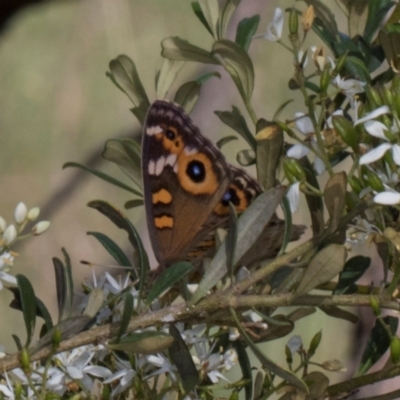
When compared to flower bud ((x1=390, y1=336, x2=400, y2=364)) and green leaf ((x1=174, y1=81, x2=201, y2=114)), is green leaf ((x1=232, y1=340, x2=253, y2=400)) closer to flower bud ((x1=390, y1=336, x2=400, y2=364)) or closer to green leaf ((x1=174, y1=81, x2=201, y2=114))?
flower bud ((x1=390, y1=336, x2=400, y2=364))

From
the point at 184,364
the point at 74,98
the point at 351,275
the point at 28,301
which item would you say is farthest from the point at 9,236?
the point at 74,98

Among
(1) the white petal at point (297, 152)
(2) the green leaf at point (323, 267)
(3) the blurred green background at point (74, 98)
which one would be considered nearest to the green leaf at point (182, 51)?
(1) the white petal at point (297, 152)

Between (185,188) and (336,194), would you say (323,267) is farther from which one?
(185,188)

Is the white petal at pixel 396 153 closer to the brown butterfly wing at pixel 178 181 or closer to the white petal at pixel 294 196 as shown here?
the white petal at pixel 294 196

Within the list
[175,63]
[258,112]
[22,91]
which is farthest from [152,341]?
[22,91]

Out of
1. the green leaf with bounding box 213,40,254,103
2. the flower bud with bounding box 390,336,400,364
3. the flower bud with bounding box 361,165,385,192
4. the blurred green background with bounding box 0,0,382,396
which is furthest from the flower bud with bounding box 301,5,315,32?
the blurred green background with bounding box 0,0,382,396

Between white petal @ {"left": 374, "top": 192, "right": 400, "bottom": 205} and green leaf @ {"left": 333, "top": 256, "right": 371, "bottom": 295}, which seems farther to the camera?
green leaf @ {"left": 333, "top": 256, "right": 371, "bottom": 295}
